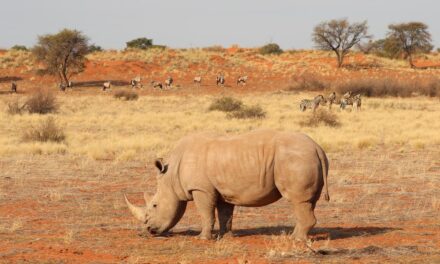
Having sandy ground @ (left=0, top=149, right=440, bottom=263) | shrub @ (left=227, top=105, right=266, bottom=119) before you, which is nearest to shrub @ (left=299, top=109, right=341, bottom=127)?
shrub @ (left=227, top=105, right=266, bottom=119)

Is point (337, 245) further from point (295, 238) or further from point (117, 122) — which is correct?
point (117, 122)

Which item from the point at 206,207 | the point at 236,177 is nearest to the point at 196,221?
the point at 206,207

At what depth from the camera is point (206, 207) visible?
30.0ft

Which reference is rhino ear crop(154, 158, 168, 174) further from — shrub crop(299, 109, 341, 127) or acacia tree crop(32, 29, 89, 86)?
acacia tree crop(32, 29, 89, 86)

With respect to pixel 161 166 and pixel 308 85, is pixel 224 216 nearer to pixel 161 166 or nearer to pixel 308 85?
pixel 161 166

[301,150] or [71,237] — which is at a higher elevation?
[301,150]

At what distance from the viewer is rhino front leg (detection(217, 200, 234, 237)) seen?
9.58m

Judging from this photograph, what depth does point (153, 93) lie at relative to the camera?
55844mm

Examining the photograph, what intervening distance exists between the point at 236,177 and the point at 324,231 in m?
1.86

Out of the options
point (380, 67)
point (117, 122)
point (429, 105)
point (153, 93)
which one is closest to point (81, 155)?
point (117, 122)

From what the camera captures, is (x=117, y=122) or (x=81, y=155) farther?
(x=117, y=122)

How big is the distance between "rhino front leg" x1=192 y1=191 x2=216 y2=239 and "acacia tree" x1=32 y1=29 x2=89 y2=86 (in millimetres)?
51993

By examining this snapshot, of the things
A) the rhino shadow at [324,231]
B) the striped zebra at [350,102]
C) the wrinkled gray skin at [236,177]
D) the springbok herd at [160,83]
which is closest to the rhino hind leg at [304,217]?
the wrinkled gray skin at [236,177]

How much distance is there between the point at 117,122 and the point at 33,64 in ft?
138
